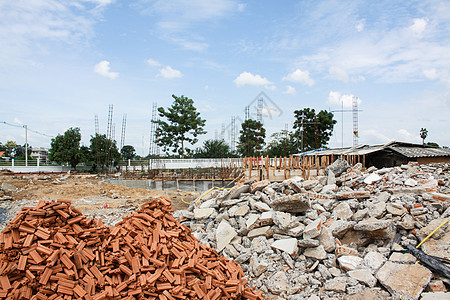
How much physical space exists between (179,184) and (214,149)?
1454 cm

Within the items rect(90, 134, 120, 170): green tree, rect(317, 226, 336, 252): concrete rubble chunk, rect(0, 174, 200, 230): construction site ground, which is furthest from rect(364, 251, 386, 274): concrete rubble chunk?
rect(90, 134, 120, 170): green tree

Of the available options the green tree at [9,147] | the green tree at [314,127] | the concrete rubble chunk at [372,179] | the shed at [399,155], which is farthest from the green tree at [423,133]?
the green tree at [9,147]

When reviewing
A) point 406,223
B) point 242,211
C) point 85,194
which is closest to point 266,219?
point 242,211

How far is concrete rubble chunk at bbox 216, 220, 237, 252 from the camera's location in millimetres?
6090

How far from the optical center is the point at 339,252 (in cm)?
541

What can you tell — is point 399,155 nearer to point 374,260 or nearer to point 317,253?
point 374,260

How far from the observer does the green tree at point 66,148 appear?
31797mm

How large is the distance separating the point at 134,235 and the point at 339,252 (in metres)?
3.80

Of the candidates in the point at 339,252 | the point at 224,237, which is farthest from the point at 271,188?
the point at 339,252

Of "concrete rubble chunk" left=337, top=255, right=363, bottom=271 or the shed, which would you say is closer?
"concrete rubble chunk" left=337, top=255, right=363, bottom=271

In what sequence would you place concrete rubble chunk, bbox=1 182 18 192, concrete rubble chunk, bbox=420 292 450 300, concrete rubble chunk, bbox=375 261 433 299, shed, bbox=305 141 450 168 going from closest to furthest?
concrete rubble chunk, bbox=420 292 450 300, concrete rubble chunk, bbox=375 261 433 299, shed, bbox=305 141 450 168, concrete rubble chunk, bbox=1 182 18 192

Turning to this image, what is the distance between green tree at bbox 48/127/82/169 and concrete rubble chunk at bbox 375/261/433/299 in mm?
33727

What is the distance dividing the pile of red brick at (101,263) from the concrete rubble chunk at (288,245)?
1027mm

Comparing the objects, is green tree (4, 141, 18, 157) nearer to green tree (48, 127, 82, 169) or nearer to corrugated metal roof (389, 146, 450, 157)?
green tree (48, 127, 82, 169)
